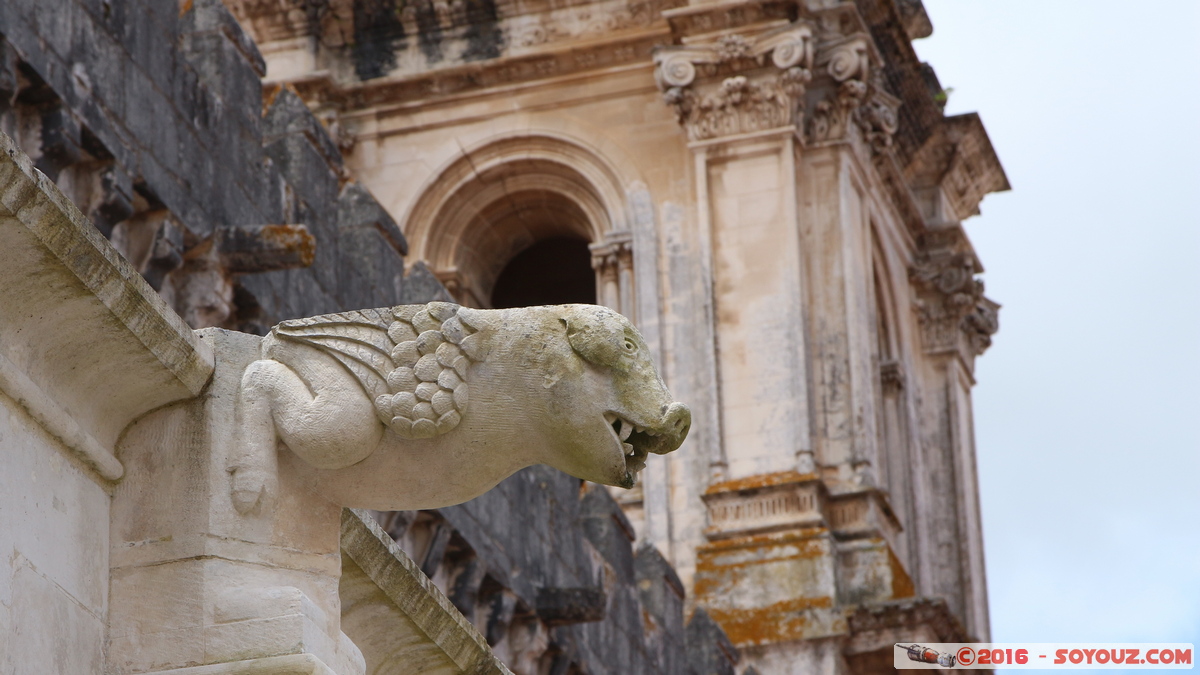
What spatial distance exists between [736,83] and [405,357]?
64.0 feet

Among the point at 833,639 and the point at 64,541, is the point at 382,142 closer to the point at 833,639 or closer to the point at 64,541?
the point at 833,639

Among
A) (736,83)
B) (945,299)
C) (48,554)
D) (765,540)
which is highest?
(736,83)

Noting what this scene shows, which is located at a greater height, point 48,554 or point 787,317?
point 787,317

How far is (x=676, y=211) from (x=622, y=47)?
1.92 m

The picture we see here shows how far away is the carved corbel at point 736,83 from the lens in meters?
23.0

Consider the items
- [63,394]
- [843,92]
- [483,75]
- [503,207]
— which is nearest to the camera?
[63,394]

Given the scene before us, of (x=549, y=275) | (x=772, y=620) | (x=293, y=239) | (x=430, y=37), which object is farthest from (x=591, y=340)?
(x=549, y=275)

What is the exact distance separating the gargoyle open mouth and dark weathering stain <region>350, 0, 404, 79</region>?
21.8 m

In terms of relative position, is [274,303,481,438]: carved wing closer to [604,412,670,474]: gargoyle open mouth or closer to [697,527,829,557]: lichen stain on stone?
[604,412,670,474]: gargoyle open mouth

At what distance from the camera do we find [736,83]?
23.2 meters

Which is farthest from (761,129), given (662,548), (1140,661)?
(1140,661)

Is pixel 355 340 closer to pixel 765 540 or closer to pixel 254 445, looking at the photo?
pixel 254 445

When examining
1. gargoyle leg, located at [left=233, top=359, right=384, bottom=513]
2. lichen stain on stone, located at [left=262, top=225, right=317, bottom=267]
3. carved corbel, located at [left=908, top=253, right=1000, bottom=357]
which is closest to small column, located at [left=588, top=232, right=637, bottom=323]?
carved corbel, located at [left=908, top=253, right=1000, bottom=357]

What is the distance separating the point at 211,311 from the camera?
10.4 meters
